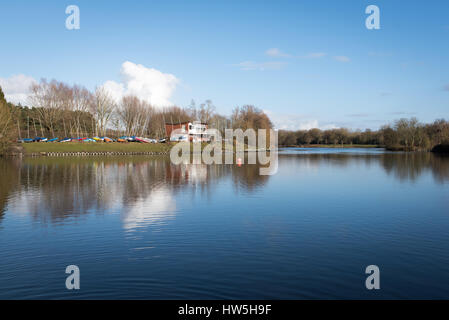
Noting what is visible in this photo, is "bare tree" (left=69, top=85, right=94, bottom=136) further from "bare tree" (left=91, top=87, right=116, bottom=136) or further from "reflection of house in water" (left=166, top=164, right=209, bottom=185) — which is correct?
"reflection of house in water" (left=166, top=164, right=209, bottom=185)

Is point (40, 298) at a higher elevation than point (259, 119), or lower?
lower

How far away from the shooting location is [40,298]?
25.1ft

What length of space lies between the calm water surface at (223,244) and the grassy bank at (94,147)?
58340 mm

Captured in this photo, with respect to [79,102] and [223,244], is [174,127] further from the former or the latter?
[223,244]

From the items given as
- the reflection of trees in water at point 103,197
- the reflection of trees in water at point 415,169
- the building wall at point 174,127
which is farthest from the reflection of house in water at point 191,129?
the reflection of trees in water at point 103,197

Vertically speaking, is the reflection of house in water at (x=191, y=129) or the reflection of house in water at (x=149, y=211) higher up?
the reflection of house in water at (x=191, y=129)

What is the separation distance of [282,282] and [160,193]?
1511 centimetres

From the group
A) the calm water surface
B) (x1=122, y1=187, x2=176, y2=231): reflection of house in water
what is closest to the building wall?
the calm water surface

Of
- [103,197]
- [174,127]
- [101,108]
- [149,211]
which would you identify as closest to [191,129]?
[174,127]

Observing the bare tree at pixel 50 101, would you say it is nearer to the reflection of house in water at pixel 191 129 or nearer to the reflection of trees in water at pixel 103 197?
the reflection of house in water at pixel 191 129

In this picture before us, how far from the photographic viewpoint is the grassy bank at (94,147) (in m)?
75.1

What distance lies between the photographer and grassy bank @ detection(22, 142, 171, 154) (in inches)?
2955
